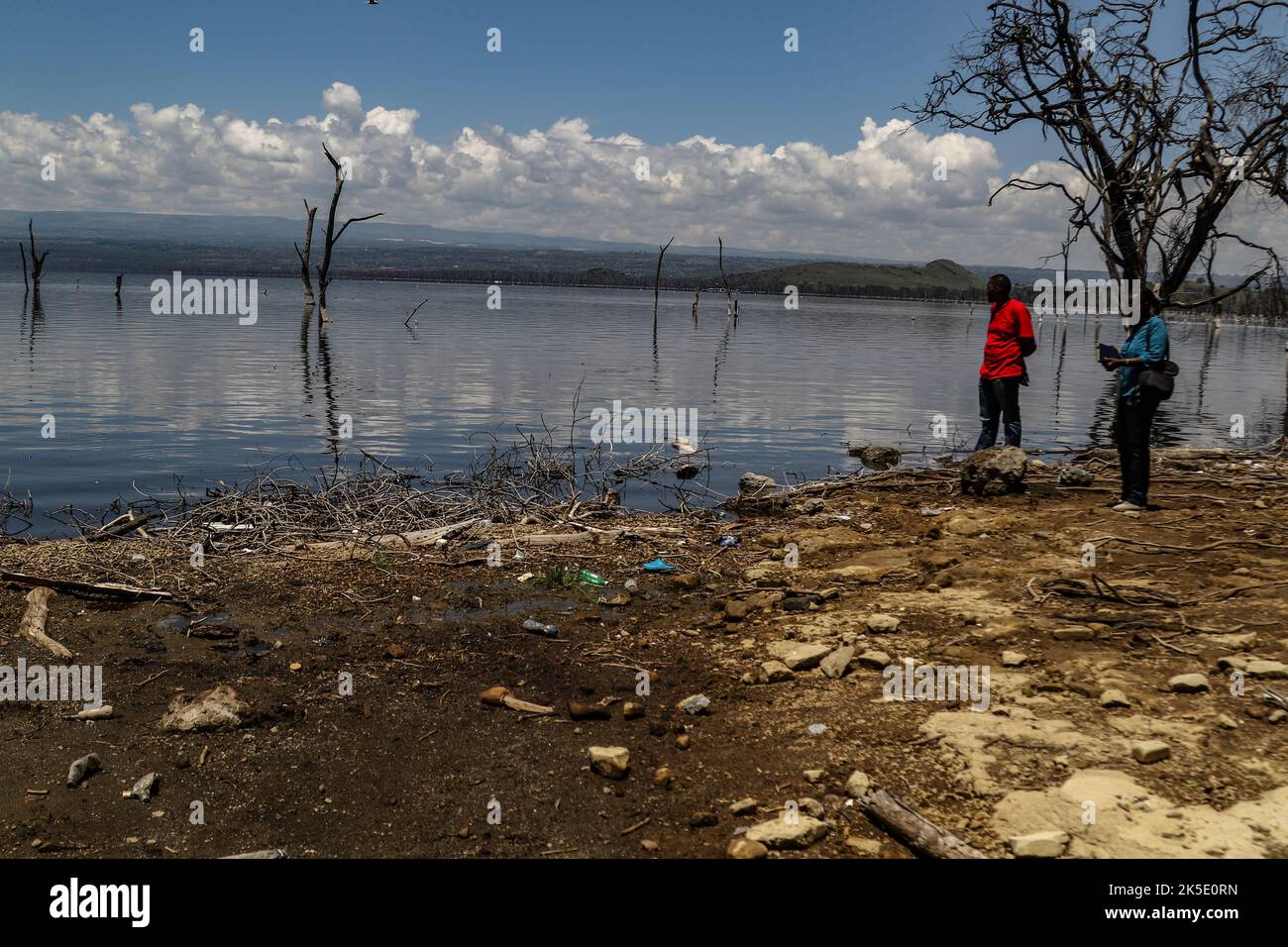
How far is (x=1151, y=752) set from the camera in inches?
174

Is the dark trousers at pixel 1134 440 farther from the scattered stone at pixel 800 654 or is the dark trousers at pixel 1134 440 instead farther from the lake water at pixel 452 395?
the lake water at pixel 452 395

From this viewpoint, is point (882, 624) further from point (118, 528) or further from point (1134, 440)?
point (118, 528)

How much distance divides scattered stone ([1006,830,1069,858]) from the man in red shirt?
7.32m

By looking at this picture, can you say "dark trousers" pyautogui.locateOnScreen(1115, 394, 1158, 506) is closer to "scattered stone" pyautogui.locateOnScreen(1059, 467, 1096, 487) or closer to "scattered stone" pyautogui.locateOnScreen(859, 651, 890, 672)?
"scattered stone" pyautogui.locateOnScreen(1059, 467, 1096, 487)

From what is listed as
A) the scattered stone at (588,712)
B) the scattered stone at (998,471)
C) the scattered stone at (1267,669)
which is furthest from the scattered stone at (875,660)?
the scattered stone at (998,471)

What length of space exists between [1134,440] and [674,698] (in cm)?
595

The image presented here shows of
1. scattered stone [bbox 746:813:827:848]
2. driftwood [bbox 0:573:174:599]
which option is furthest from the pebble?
driftwood [bbox 0:573:174:599]

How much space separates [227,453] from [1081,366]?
39102 mm

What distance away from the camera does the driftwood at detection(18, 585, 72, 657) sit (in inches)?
246

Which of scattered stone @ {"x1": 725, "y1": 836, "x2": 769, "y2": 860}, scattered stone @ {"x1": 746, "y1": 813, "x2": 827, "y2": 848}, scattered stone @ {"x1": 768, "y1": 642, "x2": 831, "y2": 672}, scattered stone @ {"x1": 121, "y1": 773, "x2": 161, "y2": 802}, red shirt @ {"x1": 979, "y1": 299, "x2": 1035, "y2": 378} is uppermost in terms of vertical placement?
red shirt @ {"x1": 979, "y1": 299, "x2": 1035, "y2": 378}

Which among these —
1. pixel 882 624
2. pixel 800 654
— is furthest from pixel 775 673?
pixel 882 624

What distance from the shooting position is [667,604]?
768 centimetres

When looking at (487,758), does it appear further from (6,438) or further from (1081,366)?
(1081,366)

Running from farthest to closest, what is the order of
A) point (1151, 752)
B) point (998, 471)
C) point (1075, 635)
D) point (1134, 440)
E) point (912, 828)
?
point (998, 471)
point (1134, 440)
point (1075, 635)
point (1151, 752)
point (912, 828)
